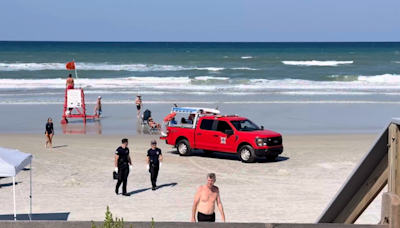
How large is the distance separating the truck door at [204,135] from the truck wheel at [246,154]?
1214 mm

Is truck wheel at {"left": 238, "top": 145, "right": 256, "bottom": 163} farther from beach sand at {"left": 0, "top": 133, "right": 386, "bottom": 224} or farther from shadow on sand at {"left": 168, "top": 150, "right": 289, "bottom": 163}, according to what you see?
shadow on sand at {"left": 168, "top": 150, "right": 289, "bottom": 163}

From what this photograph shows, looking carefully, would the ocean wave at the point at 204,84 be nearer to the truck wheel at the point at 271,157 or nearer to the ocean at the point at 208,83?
the ocean at the point at 208,83

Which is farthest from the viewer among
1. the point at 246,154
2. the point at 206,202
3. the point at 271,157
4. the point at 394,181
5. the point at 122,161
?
the point at 271,157

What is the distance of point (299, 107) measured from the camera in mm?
37531

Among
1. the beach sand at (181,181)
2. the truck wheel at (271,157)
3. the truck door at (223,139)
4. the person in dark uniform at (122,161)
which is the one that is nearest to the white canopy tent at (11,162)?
the beach sand at (181,181)

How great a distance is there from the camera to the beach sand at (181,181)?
13602 millimetres

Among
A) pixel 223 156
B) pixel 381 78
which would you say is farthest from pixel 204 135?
pixel 381 78

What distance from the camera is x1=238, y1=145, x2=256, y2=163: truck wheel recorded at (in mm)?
20047

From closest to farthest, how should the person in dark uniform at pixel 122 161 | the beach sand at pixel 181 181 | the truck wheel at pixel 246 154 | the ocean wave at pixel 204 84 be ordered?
the beach sand at pixel 181 181 → the person in dark uniform at pixel 122 161 → the truck wheel at pixel 246 154 → the ocean wave at pixel 204 84

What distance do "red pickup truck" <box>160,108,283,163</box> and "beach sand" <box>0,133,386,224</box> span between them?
42 cm

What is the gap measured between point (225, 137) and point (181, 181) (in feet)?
13.0

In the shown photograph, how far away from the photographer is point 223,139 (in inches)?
816

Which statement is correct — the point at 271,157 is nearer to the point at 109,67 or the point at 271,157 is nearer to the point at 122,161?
the point at 122,161

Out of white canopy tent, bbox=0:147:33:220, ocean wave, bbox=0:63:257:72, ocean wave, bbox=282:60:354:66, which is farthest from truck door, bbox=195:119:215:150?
ocean wave, bbox=282:60:354:66
